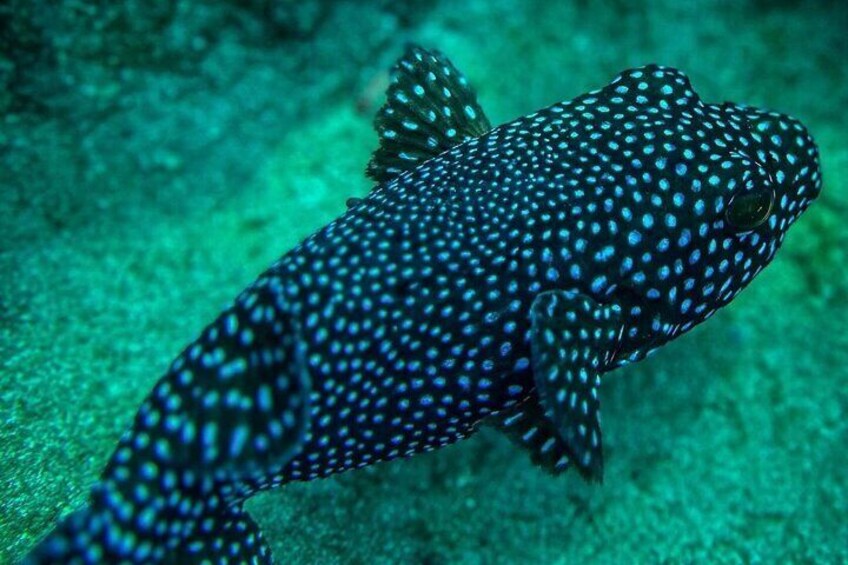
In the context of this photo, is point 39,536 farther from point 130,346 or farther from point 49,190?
point 49,190

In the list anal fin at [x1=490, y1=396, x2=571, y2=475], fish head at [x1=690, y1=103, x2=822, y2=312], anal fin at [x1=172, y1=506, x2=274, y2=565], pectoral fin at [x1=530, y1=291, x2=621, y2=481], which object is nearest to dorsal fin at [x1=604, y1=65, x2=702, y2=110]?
fish head at [x1=690, y1=103, x2=822, y2=312]

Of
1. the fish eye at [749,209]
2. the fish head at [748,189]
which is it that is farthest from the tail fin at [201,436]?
the fish eye at [749,209]

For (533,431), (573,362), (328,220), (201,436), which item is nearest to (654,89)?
(573,362)

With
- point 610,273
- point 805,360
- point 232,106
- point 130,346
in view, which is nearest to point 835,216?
point 805,360

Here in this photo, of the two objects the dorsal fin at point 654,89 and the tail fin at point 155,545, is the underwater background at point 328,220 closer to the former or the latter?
the tail fin at point 155,545

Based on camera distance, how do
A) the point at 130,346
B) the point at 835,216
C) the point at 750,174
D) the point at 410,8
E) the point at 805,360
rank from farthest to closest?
1. the point at 410,8
2. the point at 835,216
3. the point at 805,360
4. the point at 130,346
5. the point at 750,174

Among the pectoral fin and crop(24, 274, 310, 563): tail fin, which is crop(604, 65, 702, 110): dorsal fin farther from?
crop(24, 274, 310, 563): tail fin
